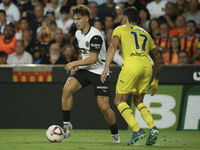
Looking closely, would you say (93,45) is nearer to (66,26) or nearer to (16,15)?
(66,26)

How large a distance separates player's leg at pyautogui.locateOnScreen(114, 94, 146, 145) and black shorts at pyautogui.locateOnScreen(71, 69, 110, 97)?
394 millimetres

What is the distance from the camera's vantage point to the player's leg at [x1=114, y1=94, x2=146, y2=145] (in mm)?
3756

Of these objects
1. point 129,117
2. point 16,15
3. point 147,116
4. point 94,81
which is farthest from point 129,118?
point 16,15

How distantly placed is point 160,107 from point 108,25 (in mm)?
2859

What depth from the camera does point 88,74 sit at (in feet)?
14.7

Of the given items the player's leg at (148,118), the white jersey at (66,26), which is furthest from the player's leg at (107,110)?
the white jersey at (66,26)

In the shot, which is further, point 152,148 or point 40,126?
point 40,126

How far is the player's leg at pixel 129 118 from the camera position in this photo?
3.76m

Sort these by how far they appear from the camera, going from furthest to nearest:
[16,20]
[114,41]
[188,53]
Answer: [16,20] → [188,53] → [114,41]

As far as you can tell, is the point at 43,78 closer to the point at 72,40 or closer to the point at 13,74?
the point at 13,74

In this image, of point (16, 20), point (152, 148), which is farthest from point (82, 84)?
point (16, 20)

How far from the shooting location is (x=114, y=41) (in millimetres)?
4035

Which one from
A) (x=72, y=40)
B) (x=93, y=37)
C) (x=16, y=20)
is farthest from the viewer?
(x=16, y=20)

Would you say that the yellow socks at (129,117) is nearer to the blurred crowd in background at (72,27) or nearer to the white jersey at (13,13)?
the blurred crowd in background at (72,27)
